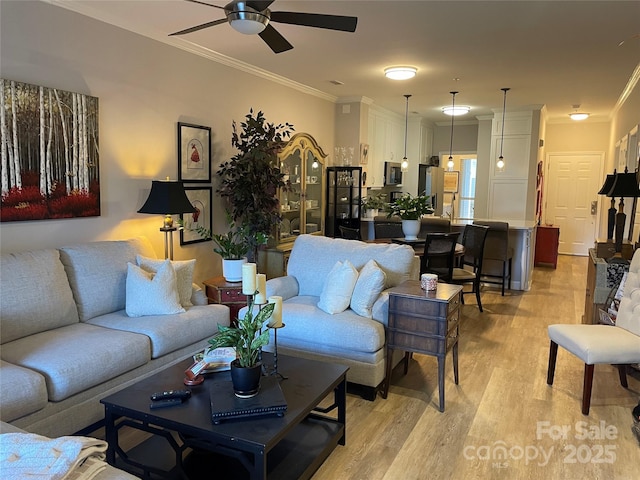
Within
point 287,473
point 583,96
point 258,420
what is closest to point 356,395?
point 287,473

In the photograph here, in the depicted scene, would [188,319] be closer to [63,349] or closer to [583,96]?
[63,349]

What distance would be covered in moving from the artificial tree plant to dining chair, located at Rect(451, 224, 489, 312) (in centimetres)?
202

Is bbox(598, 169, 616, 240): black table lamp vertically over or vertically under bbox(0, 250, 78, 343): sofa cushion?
over

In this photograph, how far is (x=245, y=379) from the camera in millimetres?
2092

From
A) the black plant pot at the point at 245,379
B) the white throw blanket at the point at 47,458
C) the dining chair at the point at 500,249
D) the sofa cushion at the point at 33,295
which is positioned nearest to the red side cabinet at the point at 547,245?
the dining chair at the point at 500,249

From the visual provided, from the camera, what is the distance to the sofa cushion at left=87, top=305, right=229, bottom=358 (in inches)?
118

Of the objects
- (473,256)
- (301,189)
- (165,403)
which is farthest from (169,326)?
(473,256)

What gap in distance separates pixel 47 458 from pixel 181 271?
2175 millimetres

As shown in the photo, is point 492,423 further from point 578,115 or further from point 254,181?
point 578,115

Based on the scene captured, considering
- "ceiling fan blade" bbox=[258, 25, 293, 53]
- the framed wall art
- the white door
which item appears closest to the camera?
"ceiling fan blade" bbox=[258, 25, 293, 53]

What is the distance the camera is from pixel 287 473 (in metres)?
2.19

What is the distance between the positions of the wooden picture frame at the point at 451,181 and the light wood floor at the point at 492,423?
6592mm

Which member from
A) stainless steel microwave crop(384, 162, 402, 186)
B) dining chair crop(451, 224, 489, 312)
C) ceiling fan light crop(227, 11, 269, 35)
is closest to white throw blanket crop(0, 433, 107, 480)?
ceiling fan light crop(227, 11, 269, 35)

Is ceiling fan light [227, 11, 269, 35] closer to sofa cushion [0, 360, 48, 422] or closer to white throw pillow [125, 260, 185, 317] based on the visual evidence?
white throw pillow [125, 260, 185, 317]
